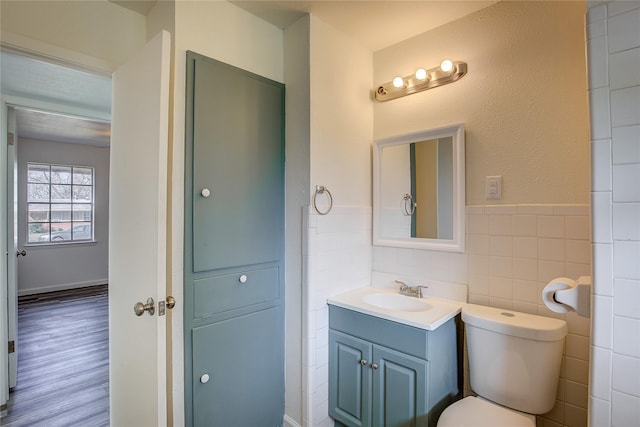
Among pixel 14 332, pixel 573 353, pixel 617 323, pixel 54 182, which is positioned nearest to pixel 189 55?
pixel 617 323

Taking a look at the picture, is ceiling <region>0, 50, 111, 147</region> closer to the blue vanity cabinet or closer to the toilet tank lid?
the blue vanity cabinet

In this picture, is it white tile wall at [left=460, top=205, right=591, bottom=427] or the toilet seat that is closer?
the toilet seat

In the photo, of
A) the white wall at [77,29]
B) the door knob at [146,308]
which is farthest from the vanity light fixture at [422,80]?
the door knob at [146,308]

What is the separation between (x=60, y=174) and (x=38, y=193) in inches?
15.8

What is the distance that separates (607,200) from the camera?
2.74ft

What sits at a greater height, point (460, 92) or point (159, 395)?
point (460, 92)

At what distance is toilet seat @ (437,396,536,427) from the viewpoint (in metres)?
1.24

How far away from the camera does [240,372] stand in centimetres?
161

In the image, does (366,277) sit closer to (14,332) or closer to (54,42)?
(54,42)

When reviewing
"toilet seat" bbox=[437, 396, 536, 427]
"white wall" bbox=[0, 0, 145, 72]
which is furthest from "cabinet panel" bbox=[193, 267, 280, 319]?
"white wall" bbox=[0, 0, 145, 72]

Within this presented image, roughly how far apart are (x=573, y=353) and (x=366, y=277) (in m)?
1.09

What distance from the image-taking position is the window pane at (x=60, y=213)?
479 cm

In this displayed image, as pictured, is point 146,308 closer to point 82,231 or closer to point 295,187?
point 295,187

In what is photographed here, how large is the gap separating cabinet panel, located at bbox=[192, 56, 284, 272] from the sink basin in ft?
2.04
